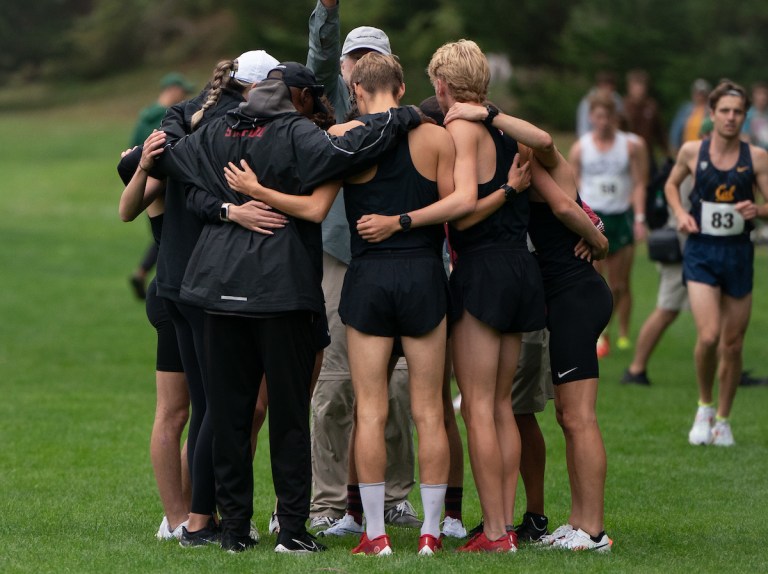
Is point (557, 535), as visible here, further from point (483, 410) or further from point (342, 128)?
point (342, 128)

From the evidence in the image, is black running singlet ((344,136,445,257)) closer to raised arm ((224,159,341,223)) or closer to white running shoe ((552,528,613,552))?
raised arm ((224,159,341,223))

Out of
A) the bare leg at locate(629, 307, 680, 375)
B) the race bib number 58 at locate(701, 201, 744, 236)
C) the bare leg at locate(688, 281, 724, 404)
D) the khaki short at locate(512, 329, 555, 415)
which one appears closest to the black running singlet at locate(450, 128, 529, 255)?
the khaki short at locate(512, 329, 555, 415)

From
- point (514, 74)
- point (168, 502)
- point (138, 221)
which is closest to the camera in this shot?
point (168, 502)

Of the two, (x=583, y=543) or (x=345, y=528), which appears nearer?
(x=583, y=543)

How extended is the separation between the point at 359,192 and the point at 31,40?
59246mm

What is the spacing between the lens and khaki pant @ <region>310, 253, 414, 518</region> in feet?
23.6

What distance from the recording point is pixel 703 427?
9.30 metres

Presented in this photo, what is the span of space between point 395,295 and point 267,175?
77 cm

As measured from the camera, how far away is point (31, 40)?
61938 millimetres

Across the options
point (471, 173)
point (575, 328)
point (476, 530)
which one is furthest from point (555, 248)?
point (476, 530)

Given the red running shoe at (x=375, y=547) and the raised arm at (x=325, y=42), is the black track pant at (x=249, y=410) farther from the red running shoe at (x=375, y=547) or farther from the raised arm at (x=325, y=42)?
the raised arm at (x=325, y=42)

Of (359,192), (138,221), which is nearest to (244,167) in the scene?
(359,192)

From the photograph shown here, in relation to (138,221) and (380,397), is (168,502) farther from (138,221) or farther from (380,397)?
(138,221)

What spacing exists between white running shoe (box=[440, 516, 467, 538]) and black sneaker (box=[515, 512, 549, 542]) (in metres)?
0.27
